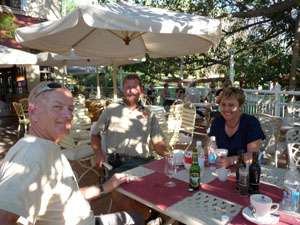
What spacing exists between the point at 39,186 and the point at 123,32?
331 cm

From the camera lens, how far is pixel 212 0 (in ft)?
31.7

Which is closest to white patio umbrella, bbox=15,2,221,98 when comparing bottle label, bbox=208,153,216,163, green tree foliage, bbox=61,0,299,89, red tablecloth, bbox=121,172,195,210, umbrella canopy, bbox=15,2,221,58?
umbrella canopy, bbox=15,2,221,58

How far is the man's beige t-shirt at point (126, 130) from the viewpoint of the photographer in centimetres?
278

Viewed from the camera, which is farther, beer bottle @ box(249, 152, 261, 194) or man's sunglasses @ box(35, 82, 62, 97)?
beer bottle @ box(249, 152, 261, 194)

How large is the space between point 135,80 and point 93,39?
193 centimetres

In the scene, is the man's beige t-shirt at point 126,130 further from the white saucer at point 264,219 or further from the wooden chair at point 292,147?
the white saucer at point 264,219

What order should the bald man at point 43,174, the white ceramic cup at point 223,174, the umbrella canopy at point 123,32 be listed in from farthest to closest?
the umbrella canopy at point 123,32 < the white ceramic cup at point 223,174 < the bald man at point 43,174

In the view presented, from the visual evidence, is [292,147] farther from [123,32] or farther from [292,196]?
[123,32]

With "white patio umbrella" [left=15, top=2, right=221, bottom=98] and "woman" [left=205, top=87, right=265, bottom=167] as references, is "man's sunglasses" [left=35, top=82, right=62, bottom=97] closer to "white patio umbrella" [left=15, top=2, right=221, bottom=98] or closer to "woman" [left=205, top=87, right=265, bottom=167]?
"white patio umbrella" [left=15, top=2, right=221, bottom=98]

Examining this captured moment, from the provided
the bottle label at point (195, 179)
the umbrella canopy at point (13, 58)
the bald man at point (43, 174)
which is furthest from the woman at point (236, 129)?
the umbrella canopy at point (13, 58)

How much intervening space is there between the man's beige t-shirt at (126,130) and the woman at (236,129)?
0.83 metres

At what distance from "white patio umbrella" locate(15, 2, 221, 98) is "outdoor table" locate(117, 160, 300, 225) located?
5.14ft

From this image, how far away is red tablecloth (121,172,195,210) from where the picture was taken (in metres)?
1.53

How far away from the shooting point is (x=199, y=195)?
1.59m
